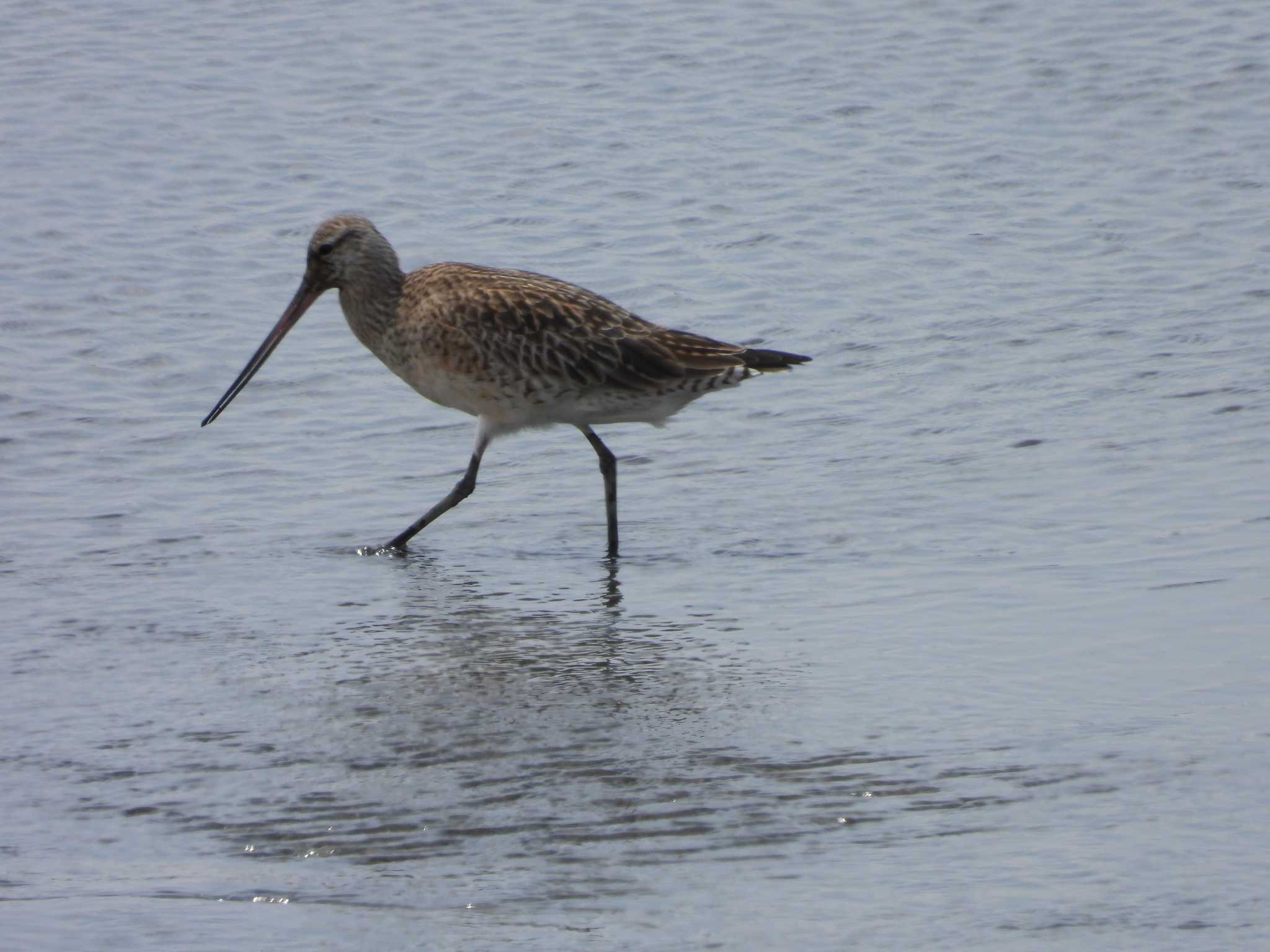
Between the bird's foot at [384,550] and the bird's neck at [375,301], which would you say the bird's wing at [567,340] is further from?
the bird's foot at [384,550]

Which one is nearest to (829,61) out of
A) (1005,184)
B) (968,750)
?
(1005,184)

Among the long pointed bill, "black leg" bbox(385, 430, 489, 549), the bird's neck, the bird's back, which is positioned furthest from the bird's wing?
the long pointed bill

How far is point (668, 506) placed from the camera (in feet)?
28.9

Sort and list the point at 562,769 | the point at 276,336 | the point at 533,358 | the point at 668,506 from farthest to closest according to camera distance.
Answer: the point at 276,336, the point at 668,506, the point at 533,358, the point at 562,769

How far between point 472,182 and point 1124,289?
469cm

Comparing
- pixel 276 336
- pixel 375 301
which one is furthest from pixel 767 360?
pixel 276 336

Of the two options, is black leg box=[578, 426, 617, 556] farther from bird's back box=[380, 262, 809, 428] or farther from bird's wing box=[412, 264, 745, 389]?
bird's wing box=[412, 264, 745, 389]

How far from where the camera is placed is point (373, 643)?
7027 millimetres

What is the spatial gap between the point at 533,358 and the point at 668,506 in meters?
0.89

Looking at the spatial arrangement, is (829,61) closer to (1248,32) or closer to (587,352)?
(1248,32)

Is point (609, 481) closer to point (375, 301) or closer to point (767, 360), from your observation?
point (767, 360)

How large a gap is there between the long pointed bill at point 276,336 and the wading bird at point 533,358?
0.47 meters

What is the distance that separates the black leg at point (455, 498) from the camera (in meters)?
8.28

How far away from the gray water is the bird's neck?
707mm
